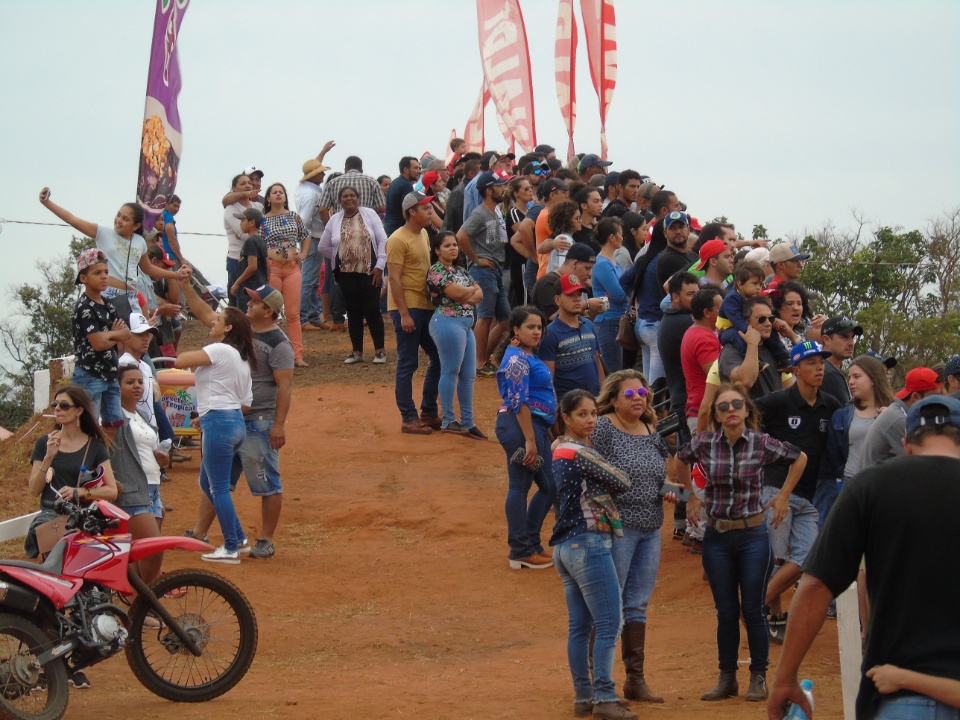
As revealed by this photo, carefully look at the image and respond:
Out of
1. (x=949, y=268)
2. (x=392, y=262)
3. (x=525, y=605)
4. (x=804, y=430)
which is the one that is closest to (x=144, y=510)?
(x=525, y=605)

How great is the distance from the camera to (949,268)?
27.4 m

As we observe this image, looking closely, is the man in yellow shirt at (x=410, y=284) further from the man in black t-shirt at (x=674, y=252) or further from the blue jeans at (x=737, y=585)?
the blue jeans at (x=737, y=585)

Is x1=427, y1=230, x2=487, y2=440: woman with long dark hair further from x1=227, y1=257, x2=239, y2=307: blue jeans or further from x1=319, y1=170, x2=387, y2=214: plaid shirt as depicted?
x1=227, y1=257, x2=239, y2=307: blue jeans

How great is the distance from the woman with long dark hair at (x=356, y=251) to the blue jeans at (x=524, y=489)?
587cm

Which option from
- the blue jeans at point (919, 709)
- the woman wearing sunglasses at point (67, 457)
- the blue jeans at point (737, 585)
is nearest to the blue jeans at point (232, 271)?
the woman wearing sunglasses at point (67, 457)

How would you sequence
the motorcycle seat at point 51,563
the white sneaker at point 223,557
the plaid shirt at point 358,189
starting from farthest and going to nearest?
1. the plaid shirt at point 358,189
2. the white sneaker at point 223,557
3. the motorcycle seat at point 51,563

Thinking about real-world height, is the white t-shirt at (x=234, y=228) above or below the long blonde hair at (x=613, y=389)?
above

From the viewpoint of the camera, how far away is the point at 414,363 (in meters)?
14.2

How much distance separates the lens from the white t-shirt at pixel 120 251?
12.1 metres

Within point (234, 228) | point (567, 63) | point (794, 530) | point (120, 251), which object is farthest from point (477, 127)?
point (794, 530)

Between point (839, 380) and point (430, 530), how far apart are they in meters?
4.66

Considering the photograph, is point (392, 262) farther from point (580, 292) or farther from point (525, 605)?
point (525, 605)

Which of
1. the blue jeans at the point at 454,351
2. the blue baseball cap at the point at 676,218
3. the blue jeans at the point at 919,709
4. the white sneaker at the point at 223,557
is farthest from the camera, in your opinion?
the blue jeans at the point at 454,351

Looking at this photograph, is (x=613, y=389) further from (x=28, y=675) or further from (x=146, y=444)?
(x=146, y=444)
